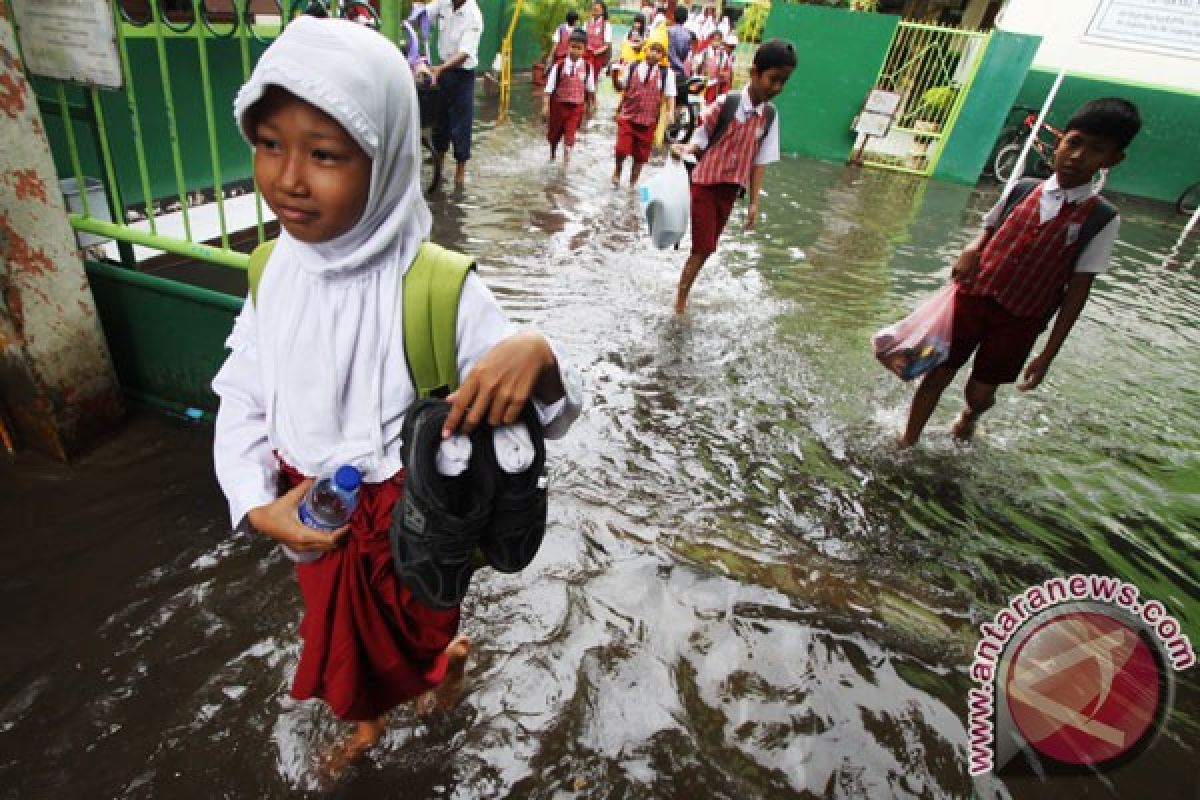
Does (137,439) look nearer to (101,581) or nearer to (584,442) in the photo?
(101,581)

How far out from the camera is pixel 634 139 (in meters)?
7.72

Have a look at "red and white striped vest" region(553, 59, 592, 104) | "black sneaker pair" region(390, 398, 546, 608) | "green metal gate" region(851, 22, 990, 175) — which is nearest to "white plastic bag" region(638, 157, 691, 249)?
"black sneaker pair" region(390, 398, 546, 608)

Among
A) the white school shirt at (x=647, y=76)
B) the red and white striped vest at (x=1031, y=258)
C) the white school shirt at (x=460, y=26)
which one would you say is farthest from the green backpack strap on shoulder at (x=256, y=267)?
the white school shirt at (x=647, y=76)

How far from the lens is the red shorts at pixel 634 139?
7598 mm

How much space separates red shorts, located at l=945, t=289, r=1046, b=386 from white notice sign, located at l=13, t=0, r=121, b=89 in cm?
365

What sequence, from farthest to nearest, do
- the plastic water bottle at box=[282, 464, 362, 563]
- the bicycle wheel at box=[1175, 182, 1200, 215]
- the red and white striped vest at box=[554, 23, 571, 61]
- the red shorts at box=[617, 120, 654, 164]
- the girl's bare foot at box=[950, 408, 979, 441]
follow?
the bicycle wheel at box=[1175, 182, 1200, 215], the red and white striped vest at box=[554, 23, 571, 61], the red shorts at box=[617, 120, 654, 164], the girl's bare foot at box=[950, 408, 979, 441], the plastic water bottle at box=[282, 464, 362, 563]

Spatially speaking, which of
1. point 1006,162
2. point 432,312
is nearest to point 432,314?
point 432,312

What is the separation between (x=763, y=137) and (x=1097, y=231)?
7.34 ft

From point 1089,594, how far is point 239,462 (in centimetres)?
321

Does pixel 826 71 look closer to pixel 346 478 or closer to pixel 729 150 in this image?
pixel 729 150

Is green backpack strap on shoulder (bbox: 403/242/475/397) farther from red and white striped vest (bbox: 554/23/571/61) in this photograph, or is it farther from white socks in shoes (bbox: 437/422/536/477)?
red and white striped vest (bbox: 554/23/571/61)

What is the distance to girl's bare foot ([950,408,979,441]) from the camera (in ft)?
11.8

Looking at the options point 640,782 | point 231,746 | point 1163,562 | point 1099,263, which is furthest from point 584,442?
point 1163,562

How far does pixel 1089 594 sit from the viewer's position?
2648 millimetres
